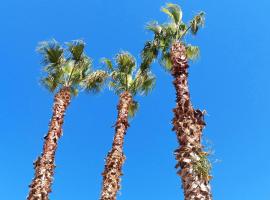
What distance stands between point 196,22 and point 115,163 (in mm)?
6893

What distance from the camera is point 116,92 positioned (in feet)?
65.7

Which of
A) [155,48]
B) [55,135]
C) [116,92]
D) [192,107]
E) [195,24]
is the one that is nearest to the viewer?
[192,107]

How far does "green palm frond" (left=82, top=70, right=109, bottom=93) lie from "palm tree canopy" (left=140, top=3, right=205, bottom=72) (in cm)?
237

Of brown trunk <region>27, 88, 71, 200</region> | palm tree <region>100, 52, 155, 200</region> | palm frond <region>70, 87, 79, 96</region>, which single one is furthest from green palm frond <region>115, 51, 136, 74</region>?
brown trunk <region>27, 88, 71, 200</region>

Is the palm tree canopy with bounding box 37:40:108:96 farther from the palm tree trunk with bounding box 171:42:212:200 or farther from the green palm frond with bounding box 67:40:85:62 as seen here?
the palm tree trunk with bounding box 171:42:212:200

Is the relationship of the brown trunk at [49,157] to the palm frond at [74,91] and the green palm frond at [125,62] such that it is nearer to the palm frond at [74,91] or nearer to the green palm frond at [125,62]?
the palm frond at [74,91]

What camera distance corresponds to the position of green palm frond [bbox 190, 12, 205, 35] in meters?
16.7

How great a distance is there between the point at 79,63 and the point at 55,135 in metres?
5.00

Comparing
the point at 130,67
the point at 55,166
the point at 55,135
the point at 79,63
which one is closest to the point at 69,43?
the point at 79,63

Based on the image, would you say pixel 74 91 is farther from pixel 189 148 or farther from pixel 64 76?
pixel 189 148

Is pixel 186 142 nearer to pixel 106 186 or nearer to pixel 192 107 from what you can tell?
pixel 192 107

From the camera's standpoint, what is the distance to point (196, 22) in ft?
55.6

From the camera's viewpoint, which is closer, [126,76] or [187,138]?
[187,138]

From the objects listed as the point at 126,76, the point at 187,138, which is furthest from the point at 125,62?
the point at 187,138
